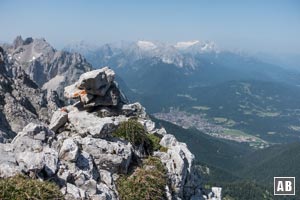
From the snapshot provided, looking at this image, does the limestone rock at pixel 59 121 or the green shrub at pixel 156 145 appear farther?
the green shrub at pixel 156 145

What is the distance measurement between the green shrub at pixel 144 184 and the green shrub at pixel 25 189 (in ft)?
14.7

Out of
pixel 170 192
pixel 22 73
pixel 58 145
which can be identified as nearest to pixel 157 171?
pixel 170 192

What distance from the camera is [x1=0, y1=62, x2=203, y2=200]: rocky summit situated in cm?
1673

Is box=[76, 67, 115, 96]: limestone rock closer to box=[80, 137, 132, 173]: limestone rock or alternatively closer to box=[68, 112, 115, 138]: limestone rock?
box=[68, 112, 115, 138]: limestone rock

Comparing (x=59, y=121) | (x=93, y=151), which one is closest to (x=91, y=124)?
(x=59, y=121)

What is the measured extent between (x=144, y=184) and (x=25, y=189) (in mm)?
6691

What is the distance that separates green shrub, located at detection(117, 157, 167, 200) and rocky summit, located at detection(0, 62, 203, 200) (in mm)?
182

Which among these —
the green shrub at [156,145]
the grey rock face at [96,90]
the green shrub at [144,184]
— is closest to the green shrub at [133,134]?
the green shrub at [156,145]

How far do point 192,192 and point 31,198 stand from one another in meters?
12.0

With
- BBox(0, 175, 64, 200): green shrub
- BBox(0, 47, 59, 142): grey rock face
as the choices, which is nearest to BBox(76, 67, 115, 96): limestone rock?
BBox(0, 175, 64, 200): green shrub

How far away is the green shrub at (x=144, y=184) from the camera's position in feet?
62.4

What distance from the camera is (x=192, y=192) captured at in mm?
24156

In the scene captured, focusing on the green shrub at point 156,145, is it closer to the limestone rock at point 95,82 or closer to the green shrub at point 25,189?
the limestone rock at point 95,82

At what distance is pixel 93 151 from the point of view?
20.9 meters
